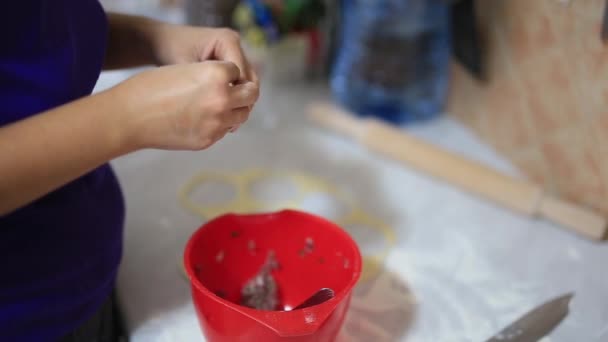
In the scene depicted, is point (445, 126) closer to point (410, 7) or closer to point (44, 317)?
point (410, 7)

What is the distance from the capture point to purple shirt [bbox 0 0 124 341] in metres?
0.36

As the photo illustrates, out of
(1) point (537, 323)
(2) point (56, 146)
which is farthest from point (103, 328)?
(1) point (537, 323)

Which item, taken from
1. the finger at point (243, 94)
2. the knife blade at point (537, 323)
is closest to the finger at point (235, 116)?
the finger at point (243, 94)

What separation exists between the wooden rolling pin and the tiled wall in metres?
0.03

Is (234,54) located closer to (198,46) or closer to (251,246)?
(198,46)

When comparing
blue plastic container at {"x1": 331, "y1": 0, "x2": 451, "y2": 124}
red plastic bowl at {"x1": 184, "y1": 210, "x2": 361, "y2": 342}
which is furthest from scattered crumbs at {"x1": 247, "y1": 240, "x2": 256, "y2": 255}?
blue plastic container at {"x1": 331, "y1": 0, "x2": 451, "y2": 124}

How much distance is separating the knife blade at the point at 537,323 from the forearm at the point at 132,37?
39 cm

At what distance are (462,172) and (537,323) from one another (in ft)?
0.72

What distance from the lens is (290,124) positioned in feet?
2.58

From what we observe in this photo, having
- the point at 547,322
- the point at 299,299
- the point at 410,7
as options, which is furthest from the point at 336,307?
the point at 410,7

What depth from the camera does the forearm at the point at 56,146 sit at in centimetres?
31

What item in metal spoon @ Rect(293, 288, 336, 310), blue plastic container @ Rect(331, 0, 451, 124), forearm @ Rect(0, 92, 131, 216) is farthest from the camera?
blue plastic container @ Rect(331, 0, 451, 124)

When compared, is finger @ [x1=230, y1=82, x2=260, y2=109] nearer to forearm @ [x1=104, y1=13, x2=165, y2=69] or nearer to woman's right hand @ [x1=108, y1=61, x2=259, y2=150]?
woman's right hand @ [x1=108, y1=61, x2=259, y2=150]

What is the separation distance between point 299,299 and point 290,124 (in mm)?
334
